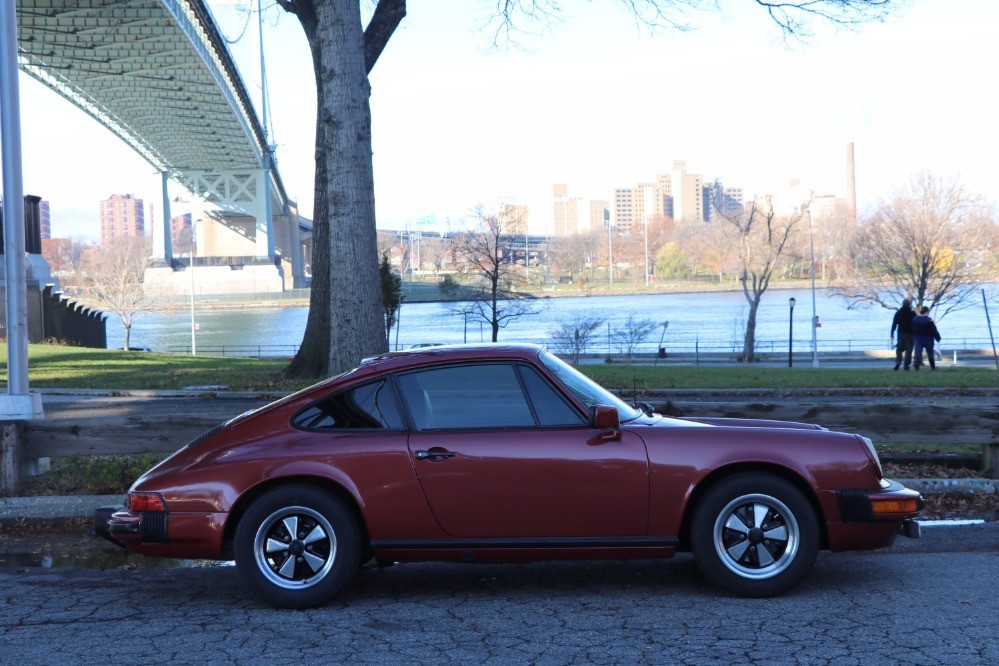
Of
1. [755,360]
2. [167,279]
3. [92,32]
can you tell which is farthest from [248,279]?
[755,360]

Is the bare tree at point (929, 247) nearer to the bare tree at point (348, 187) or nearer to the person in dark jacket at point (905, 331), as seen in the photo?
the person in dark jacket at point (905, 331)

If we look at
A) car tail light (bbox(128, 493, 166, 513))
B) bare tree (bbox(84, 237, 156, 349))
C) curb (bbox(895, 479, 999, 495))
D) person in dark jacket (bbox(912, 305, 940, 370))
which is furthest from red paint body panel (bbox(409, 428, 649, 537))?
bare tree (bbox(84, 237, 156, 349))

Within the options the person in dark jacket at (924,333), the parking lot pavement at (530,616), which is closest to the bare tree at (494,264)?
the person in dark jacket at (924,333)

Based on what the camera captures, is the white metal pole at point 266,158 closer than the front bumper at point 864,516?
No

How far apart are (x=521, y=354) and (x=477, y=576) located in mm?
1373

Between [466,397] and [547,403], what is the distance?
42 cm

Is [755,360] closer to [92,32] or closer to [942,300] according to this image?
[942,300]

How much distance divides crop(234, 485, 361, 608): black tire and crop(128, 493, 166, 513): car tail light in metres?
0.42

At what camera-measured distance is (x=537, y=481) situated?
16.4ft

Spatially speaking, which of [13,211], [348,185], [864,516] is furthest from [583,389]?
[348,185]

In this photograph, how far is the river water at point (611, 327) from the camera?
A: 2199 inches

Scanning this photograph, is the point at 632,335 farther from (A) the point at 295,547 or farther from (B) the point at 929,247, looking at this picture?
(A) the point at 295,547

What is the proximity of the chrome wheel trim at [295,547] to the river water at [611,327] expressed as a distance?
36.5 meters

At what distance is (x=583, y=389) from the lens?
5328 mm
